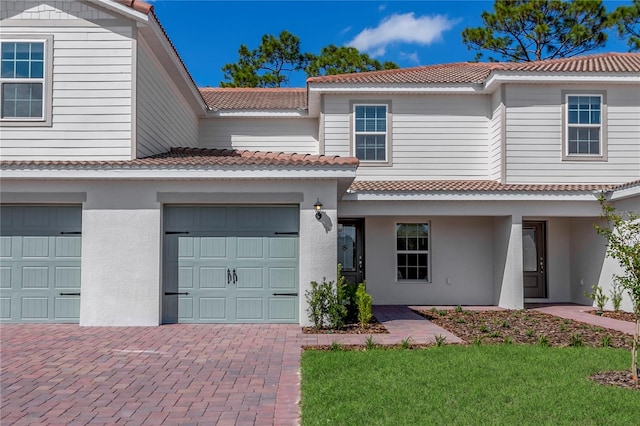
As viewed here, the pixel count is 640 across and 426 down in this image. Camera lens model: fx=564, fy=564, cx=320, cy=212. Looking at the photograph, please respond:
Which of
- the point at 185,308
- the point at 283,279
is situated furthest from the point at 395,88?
the point at 185,308

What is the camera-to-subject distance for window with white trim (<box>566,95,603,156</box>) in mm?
15117

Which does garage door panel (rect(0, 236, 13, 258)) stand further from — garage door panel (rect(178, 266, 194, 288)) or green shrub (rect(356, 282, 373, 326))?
green shrub (rect(356, 282, 373, 326))

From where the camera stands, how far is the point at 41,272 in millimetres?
11102

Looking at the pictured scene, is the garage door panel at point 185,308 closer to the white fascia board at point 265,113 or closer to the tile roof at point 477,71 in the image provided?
the tile roof at point 477,71

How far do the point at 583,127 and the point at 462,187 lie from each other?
4.07 meters

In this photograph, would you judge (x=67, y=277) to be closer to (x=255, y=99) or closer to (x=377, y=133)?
(x=377, y=133)

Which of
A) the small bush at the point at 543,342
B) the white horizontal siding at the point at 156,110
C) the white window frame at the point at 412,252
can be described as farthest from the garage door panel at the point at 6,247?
the small bush at the point at 543,342

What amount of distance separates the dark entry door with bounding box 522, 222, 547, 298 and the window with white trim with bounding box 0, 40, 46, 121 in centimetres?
1264

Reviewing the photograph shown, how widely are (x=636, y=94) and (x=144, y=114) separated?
12.7 meters

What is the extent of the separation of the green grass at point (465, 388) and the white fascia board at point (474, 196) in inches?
227

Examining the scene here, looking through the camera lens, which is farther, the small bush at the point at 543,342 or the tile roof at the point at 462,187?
the tile roof at the point at 462,187

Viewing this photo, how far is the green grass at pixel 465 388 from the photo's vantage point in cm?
541

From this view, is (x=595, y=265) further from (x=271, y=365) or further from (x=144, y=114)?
(x=144, y=114)

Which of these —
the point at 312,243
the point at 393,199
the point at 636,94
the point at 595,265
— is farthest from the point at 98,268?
the point at 636,94
